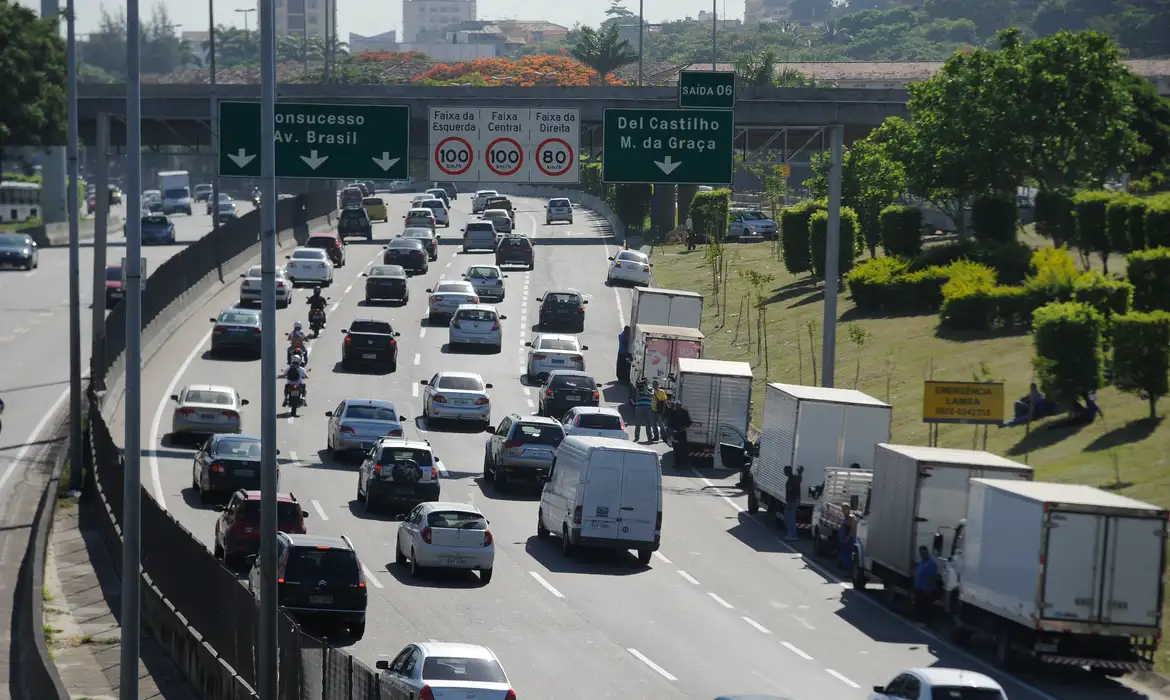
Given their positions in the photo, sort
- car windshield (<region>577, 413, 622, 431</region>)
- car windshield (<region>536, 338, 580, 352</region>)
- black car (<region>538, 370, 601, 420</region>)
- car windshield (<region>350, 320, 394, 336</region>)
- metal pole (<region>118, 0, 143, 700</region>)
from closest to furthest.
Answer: metal pole (<region>118, 0, 143, 700</region>) < car windshield (<region>577, 413, 622, 431</region>) < black car (<region>538, 370, 601, 420</region>) < car windshield (<region>536, 338, 580, 352</region>) < car windshield (<region>350, 320, 394, 336</region>)

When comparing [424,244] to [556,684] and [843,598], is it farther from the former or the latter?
[556,684]

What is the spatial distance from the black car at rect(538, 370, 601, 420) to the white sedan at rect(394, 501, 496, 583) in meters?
17.4

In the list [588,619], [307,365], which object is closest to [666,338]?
[307,365]

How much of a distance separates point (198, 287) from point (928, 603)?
1693 inches

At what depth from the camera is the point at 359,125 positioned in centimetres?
2756

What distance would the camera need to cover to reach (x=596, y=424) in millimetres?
41094

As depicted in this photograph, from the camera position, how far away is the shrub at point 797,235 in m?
69.4

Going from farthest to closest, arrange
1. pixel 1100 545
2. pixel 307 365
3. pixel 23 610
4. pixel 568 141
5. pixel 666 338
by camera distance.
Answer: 1. pixel 307 365
2. pixel 666 338
3. pixel 568 141
4. pixel 23 610
5. pixel 1100 545

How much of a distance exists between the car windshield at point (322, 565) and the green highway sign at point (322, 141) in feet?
18.1

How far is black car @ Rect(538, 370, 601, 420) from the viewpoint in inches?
1844

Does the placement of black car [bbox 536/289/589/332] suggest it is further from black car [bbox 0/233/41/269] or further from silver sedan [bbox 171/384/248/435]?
black car [bbox 0/233/41/269]

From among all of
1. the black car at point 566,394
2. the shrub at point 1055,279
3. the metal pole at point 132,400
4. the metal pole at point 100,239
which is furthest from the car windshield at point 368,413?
the shrub at point 1055,279

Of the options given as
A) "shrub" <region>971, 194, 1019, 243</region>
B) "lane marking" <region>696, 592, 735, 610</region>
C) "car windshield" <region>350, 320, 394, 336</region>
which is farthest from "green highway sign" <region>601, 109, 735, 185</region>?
"shrub" <region>971, 194, 1019, 243</region>

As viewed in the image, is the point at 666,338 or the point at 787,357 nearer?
the point at 666,338
